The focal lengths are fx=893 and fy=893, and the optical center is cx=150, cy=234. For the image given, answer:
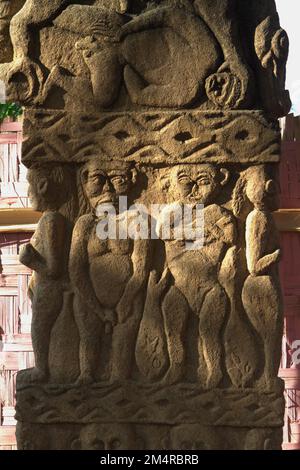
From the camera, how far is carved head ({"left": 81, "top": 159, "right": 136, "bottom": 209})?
3.69m

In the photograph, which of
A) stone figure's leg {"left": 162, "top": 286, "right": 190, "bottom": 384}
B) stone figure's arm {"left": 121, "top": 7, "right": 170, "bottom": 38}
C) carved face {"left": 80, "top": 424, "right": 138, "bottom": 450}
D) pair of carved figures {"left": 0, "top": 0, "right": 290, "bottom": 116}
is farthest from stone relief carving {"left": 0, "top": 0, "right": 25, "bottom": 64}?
carved face {"left": 80, "top": 424, "right": 138, "bottom": 450}

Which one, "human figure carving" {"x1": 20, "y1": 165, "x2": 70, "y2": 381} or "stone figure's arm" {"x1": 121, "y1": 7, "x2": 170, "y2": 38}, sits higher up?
"stone figure's arm" {"x1": 121, "y1": 7, "x2": 170, "y2": 38}

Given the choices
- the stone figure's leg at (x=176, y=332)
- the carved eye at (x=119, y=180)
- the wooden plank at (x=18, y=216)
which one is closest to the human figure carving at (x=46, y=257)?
the carved eye at (x=119, y=180)

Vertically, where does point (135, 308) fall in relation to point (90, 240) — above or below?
below

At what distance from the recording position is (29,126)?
3707 mm

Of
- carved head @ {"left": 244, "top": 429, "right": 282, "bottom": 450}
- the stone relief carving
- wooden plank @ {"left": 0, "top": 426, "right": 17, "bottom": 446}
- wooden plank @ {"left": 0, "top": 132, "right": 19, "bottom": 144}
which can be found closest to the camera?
carved head @ {"left": 244, "top": 429, "right": 282, "bottom": 450}

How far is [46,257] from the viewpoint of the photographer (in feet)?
12.1

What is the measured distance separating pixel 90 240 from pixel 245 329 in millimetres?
735

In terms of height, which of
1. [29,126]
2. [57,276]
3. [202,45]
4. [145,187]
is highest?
[202,45]

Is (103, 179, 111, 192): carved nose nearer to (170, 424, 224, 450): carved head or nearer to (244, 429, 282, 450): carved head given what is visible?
(170, 424, 224, 450): carved head

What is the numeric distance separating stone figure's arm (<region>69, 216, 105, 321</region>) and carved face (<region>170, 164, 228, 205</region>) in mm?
396
